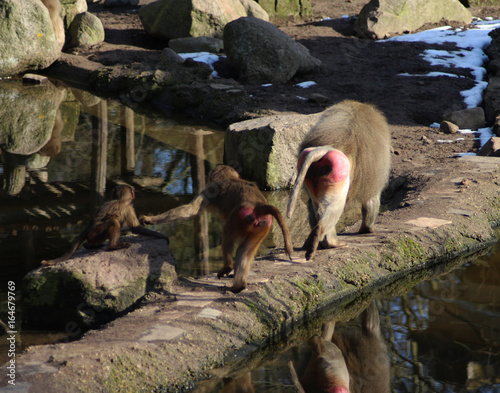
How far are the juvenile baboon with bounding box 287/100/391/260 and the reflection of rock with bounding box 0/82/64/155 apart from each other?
6.06m

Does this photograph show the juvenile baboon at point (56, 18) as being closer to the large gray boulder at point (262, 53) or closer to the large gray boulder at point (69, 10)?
the large gray boulder at point (69, 10)

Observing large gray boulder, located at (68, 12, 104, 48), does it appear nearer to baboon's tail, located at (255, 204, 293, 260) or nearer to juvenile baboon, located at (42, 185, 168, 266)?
juvenile baboon, located at (42, 185, 168, 266)

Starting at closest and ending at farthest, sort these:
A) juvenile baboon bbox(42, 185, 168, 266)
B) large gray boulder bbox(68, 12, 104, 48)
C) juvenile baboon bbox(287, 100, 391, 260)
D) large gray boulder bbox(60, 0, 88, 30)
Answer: juvenile baboon bbox(42, 185, 168, 266), juvenile baboon bbox(287, 100, 391, 260), large gray boulder bbox(68, 12, 104, 48), large gray boulder bbox(60, 0, 88, 30)

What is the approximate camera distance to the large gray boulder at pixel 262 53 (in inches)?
524

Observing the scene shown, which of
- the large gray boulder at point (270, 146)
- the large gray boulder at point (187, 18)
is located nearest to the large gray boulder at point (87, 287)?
the large gray boulder at point (270, 146)

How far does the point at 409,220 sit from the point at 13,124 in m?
8.21

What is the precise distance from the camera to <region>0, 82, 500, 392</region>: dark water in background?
13.5ft

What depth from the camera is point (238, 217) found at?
→ 4.63 m

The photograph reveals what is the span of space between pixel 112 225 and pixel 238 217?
1092mm

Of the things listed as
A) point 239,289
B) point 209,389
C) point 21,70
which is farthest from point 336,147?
point 21,70

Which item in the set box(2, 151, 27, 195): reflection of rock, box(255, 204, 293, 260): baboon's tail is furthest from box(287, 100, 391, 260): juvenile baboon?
box(2, 151, 27, 195): reflection of rock

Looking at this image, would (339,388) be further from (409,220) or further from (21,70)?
(21,70)

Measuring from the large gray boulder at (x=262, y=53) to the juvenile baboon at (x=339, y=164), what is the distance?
7.77 meters

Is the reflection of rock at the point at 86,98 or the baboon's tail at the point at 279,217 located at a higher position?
the baboon's tail at the point at 279,217
